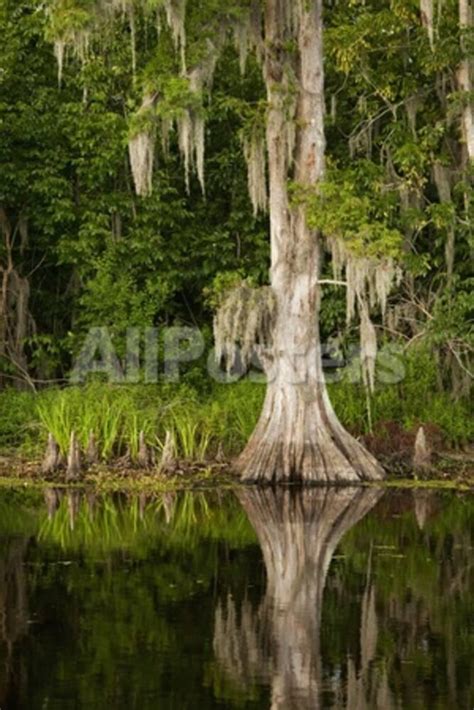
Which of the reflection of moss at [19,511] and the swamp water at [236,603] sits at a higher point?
the reflection of moss at [19,511]

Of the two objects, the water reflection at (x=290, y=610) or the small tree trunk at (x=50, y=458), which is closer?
the water reflection at (x=290, y=610)

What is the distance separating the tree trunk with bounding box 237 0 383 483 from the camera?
16.3 meters

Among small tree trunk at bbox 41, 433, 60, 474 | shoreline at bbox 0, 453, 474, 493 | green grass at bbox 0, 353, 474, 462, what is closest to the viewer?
shoreline at bbox 0, 453, 474, 493

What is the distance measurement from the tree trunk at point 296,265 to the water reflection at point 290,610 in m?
1.86

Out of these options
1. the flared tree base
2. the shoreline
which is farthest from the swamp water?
the flared tree base

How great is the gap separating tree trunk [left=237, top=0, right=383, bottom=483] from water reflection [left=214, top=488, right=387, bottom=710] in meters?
1.86

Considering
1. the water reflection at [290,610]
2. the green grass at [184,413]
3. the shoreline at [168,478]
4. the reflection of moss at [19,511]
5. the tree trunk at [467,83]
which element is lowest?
the water reflection at [290,610]

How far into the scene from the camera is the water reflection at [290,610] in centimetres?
781

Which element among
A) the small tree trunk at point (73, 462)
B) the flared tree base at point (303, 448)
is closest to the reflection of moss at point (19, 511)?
the small tree trunk at point (73, 462)

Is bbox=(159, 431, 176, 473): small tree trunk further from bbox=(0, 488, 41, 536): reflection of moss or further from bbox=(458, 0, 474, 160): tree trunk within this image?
bbox=(458, 0, 474, 160): tree trunk

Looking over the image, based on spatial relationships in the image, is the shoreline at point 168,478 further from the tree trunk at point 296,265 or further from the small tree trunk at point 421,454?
the tree trunk at point 296,265

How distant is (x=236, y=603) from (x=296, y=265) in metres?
7.77

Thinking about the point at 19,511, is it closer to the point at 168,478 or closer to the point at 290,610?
the point at 168,478

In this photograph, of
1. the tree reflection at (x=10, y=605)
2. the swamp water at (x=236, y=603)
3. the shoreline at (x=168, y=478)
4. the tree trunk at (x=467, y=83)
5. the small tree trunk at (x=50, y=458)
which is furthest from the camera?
the tree trunk at (x=467, y=83)
